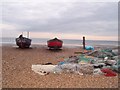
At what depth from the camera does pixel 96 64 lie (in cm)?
1046

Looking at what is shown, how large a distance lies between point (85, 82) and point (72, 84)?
58 centimetres

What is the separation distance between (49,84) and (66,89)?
0.77 m

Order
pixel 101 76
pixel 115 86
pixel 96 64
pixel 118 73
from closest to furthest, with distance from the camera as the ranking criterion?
pixel 115 86
pixel 101 76
pixel 118 73
pixel 96 64

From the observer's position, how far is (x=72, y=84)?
741 cm

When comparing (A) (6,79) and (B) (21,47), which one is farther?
(B) (21,47)

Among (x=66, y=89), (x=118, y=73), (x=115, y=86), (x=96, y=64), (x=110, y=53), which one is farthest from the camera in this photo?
(x=110, y=53)

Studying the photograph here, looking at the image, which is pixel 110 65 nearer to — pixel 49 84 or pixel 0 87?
pixel 49 84

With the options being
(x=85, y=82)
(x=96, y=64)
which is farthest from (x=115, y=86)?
(x=96, y=64)

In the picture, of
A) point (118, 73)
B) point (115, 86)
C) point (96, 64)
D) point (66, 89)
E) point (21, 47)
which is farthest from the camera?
point (21, 47)

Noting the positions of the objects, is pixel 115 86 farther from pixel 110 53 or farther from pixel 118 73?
pixel 110 53

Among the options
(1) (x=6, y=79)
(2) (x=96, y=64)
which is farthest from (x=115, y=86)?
(1) (x=6, y=79)

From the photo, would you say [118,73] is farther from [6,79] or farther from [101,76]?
[6,79]

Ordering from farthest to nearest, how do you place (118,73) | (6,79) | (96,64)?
(96,64) → (118,73) → (6,79)

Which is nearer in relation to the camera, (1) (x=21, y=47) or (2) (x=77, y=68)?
(2) (x=77, y=68)
